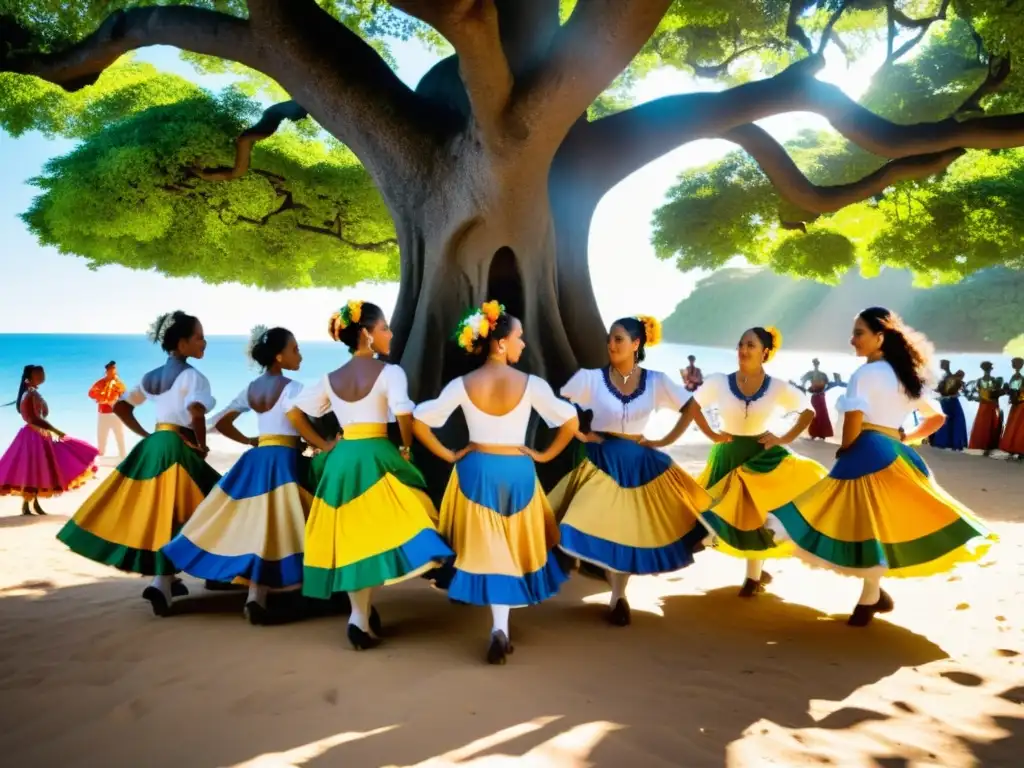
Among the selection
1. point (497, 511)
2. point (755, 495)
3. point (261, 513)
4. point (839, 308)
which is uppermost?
point (839, 308)

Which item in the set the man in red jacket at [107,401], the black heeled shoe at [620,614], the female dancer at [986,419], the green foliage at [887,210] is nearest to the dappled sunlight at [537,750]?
the black heeled shoe at [620,614]

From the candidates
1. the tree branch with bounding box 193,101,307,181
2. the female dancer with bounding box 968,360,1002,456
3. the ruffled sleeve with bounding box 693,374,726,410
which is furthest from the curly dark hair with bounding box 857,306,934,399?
the female dancer with bounding box 968,360,1002,456

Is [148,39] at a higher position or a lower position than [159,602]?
higher

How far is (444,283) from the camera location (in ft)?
20.2

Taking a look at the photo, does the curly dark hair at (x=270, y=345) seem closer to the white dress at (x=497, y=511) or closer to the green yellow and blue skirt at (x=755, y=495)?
the white dress at (x=497, y=511)

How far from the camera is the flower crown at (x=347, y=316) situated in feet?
13.8

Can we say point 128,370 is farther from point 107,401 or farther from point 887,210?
point 887,210

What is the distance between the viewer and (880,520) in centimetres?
414

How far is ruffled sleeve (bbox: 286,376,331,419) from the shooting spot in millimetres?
4203

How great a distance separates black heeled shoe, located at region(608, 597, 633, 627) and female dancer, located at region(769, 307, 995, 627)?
93cm

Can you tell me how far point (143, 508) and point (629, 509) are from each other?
Result: 9.23 feet

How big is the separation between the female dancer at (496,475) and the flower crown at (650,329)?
989mm

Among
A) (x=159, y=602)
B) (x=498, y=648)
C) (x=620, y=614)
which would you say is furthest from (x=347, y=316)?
(x=620, y=614)

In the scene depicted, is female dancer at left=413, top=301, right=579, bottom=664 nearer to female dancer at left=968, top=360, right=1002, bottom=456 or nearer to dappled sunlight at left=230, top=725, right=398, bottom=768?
dappled sunlight at left=230, top=725, right=398, bottom=768
